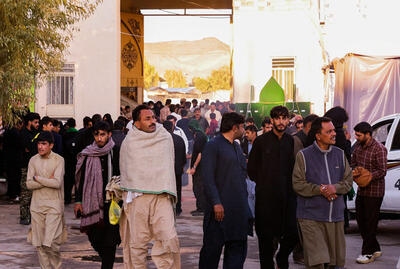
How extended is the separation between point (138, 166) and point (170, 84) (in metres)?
181

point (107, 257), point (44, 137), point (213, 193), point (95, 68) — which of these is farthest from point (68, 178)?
point (213, 193)

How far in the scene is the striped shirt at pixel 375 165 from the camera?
995 centimetres

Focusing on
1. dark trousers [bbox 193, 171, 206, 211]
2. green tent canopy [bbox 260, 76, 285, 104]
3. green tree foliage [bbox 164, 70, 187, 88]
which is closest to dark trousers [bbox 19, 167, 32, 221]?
dark trousers [bbox 193, 171, 206, 211]

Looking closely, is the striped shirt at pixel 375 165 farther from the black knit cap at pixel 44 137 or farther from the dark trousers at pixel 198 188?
the dark trousers at pixel 198 188

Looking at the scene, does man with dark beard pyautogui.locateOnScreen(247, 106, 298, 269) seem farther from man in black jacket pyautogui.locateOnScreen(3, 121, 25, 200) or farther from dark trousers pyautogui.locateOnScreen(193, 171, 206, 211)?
man in black jacket pyautogui.locateOnScreen(3, 121, 25, 200)

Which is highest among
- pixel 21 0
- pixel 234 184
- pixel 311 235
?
pixel 21 0

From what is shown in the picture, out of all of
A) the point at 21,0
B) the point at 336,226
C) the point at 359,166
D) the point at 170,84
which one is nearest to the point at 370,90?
the point at 359,166

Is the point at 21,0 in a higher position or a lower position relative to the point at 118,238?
higher

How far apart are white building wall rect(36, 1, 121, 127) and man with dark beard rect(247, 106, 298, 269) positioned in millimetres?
16386

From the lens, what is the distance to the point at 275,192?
8234 mm

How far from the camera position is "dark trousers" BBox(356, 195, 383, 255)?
9797 mm

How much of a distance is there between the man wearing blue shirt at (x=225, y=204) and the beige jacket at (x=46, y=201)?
1.93m

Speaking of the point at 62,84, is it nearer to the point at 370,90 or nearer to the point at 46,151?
the point at 370,90

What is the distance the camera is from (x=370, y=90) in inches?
600
